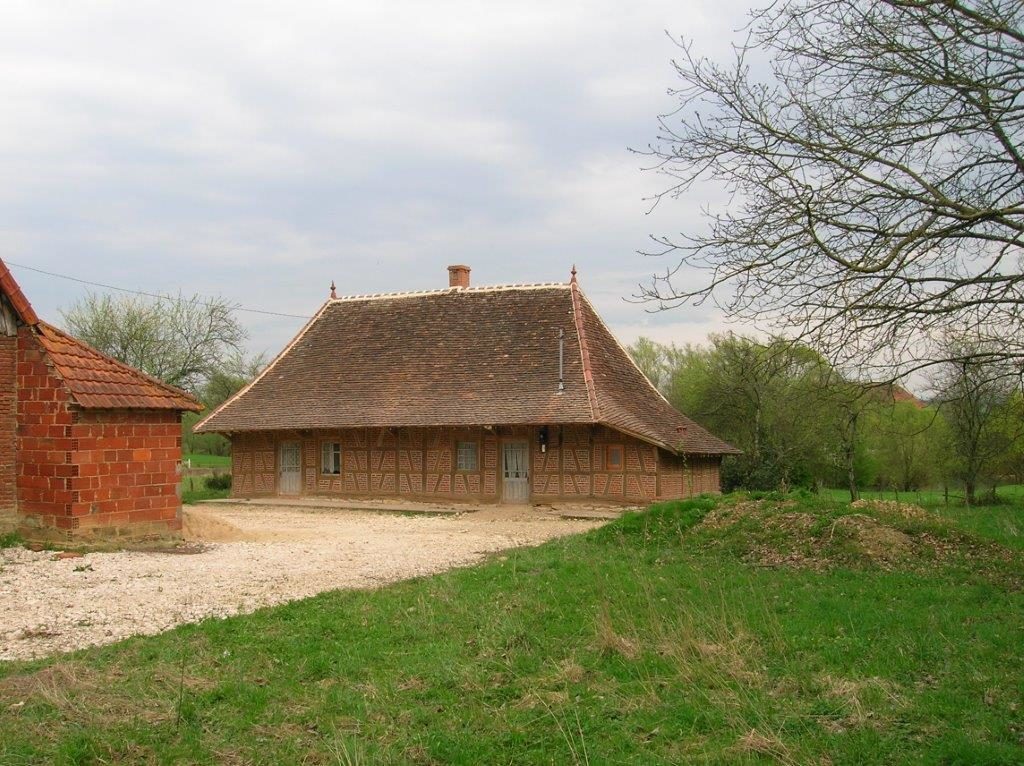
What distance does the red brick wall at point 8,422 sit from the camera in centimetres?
1390

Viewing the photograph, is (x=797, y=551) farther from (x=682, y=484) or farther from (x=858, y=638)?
(x=682, y=484)

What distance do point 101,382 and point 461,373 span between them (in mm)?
12962

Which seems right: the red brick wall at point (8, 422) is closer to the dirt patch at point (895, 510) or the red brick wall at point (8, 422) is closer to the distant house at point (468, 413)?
the distant house at point (468, 413)

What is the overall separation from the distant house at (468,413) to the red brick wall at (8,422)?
11803 mm

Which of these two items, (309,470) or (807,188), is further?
(309,470)

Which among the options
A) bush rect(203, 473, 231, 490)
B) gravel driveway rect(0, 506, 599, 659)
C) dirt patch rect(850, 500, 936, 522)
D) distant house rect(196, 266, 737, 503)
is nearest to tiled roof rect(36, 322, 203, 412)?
gravel driveway rect(0, 506, 599, 659)

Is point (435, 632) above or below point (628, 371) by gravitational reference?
below

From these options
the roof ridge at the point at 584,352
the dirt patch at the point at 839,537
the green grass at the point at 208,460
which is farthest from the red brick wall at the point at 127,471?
the green grass at the point at 208,460

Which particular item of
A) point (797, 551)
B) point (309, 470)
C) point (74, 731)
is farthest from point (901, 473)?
point (74, 731)

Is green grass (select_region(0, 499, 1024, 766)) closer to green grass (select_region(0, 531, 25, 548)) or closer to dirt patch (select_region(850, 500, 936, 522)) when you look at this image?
dirt patch (select_region(850, 500, 936, 522))

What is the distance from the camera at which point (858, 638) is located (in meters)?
7.48

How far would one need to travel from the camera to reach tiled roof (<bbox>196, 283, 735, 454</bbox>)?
2448 cm

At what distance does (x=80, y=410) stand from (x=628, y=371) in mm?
17000

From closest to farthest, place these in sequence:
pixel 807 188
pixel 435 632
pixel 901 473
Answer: pixel 807 188, pixel 435 632, pixel 901 473
